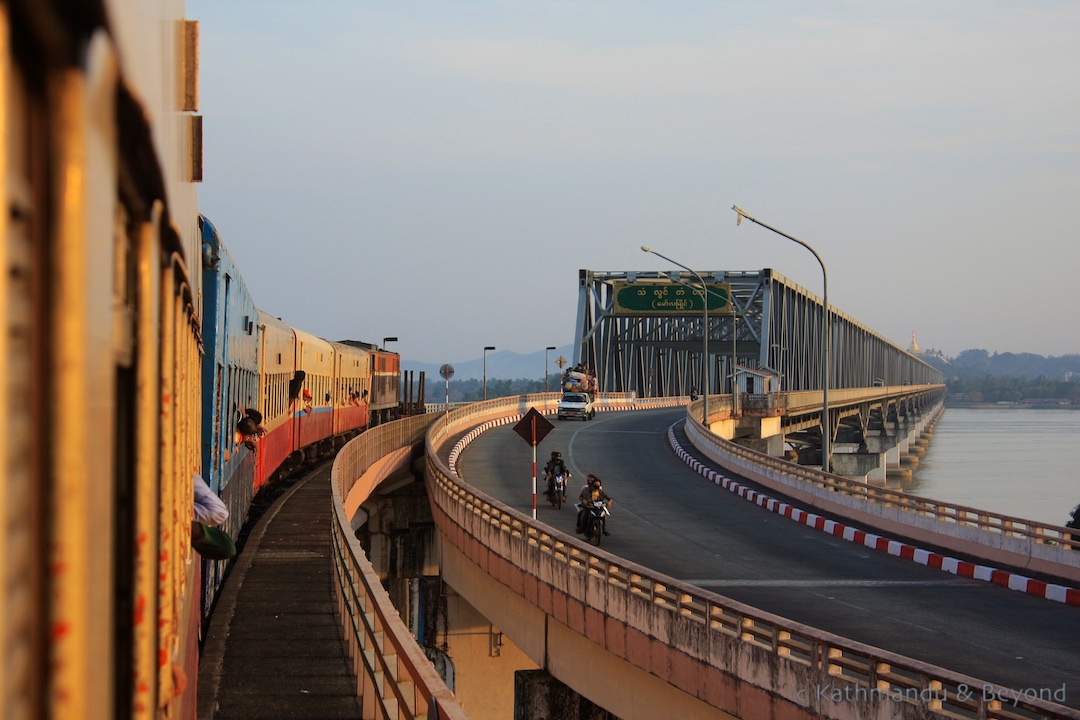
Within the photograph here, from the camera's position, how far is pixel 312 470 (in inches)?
1325

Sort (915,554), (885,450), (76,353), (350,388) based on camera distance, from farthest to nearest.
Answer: (885,450)
(350,388)
(915,554)
(76,353)

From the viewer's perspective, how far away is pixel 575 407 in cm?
6225

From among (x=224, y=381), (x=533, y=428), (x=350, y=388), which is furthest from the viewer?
(x=350, y=388)

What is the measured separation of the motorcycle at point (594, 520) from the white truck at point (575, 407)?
3914cm

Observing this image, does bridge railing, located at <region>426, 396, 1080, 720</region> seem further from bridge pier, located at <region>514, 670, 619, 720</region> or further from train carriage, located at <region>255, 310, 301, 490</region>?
train carriage, located at <region>255, 310, 301, 490</region>

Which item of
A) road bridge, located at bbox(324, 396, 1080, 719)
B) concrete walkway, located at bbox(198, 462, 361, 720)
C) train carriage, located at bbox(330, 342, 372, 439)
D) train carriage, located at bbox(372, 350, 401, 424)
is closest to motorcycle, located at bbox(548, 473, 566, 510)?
road bridge, located at bbox(324, 396, 1080, 719)

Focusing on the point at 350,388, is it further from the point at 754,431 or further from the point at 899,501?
the point at 754,431

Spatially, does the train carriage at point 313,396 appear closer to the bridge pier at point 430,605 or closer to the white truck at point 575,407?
the bridge pier at point 430,605

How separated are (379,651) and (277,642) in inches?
149

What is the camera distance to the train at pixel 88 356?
1.39m

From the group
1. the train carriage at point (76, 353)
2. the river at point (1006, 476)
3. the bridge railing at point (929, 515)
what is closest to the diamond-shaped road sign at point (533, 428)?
the bridge railing at point (929, 515)

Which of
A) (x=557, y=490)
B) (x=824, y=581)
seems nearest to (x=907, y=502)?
(x=824, y=581)

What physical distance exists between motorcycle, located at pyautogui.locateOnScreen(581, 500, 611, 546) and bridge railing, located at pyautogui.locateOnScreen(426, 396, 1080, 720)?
1920 millimetres

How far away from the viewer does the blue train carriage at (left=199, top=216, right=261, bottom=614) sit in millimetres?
11164
